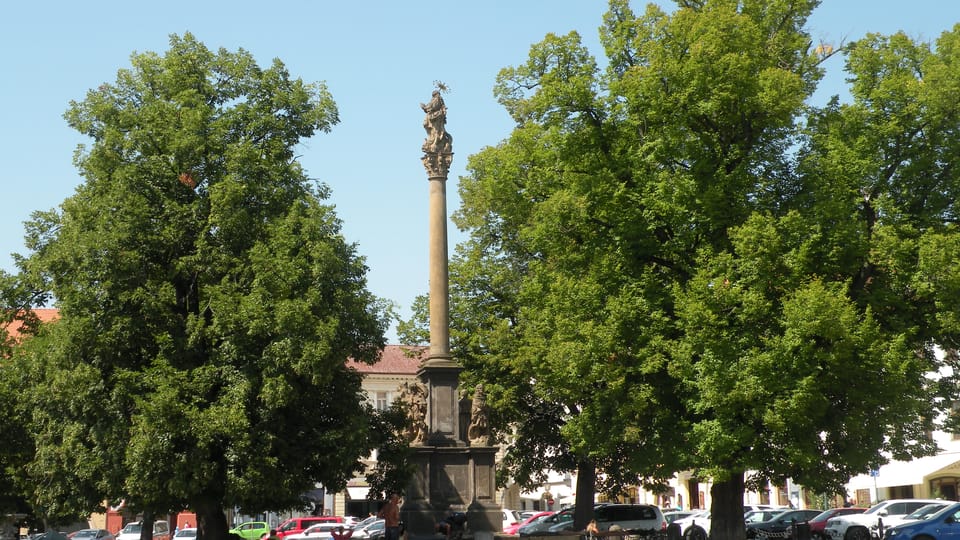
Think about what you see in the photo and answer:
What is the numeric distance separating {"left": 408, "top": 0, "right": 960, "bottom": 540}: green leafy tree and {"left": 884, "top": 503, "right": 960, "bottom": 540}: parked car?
84.6 inches

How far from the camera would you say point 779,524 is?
127 ft

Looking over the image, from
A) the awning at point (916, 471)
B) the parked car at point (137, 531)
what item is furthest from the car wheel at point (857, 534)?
the parked car at point (137, 531)

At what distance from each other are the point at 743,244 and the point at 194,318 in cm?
1299

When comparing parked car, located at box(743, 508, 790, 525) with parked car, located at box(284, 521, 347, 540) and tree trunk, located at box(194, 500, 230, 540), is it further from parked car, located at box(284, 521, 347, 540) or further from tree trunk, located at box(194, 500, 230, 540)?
tree trunk, located at box(194, 500, 230, 540)

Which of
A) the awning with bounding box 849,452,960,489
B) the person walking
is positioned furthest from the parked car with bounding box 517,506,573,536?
the awning with bounding box 849,452,960,489

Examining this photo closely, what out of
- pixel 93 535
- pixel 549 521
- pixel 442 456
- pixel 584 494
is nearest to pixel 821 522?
pixel 584 494

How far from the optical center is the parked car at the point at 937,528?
2630cm

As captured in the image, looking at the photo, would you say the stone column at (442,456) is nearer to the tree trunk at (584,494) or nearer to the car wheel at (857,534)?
the tree trunk at (584,494)

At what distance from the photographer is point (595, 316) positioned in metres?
27.0

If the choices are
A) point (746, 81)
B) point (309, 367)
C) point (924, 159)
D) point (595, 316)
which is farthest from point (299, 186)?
point (924, 159)

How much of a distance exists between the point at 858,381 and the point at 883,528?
13955mm

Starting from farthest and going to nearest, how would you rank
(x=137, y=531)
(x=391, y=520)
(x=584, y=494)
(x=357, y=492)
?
(x=357, y=492) → (x=137, y=531) → (x=584, y=494) → (x=391, y=520)

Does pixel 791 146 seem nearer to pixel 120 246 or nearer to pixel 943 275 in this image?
pixel 943 275

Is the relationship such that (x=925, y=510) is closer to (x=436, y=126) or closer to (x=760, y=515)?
(x=760, y=515)
